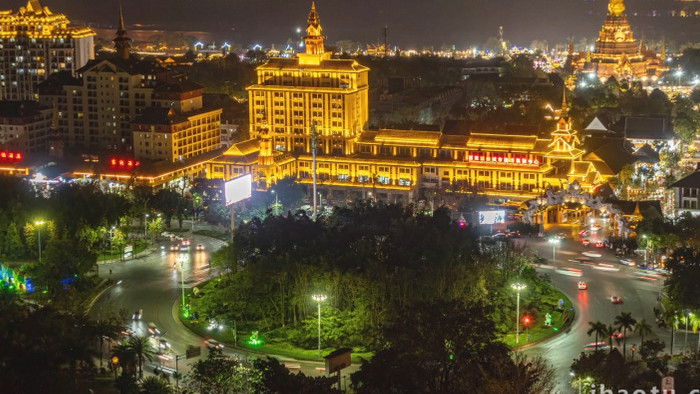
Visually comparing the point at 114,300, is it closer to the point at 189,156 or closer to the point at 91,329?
the point at 91,329

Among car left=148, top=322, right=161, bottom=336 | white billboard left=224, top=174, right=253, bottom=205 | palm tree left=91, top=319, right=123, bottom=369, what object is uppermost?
white billboard left=224, top=174, right=253, bottom=205

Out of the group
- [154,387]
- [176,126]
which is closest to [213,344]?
[154,387]

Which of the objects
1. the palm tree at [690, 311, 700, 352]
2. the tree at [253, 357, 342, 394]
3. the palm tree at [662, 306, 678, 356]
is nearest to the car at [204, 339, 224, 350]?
the tree at [253, 357, 342, 394]

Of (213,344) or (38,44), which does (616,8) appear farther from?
(213,344)

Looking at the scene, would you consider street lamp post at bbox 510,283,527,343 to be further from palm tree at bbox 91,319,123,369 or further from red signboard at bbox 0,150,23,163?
red signboard at bbox 0,150,23,163

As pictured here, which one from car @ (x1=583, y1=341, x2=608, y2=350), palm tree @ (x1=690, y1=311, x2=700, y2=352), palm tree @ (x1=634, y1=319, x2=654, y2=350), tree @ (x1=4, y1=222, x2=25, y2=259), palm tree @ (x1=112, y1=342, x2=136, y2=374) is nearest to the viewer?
palm tree @ (x1=112, y1=342, x2=136, y2=374)

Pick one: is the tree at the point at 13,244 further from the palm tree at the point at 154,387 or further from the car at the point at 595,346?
the car at the point at 595,346
